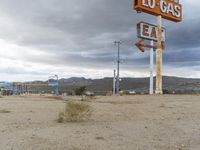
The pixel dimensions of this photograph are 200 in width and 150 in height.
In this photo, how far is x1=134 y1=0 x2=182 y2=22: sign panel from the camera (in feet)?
123

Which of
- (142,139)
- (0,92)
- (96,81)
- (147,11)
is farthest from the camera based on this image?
(96,81)

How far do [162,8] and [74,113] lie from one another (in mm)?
32656

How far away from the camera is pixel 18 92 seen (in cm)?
4812

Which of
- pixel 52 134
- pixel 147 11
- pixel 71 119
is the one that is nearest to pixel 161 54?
pixel 147 11

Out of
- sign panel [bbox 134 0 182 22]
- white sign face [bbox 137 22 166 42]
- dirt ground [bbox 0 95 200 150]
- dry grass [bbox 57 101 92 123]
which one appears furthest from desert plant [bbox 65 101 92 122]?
white sign face [bbox 137 22 166 42]

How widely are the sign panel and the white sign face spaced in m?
2.09

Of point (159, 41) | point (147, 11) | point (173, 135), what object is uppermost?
point (147, 11)

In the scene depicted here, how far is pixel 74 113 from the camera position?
11812mm

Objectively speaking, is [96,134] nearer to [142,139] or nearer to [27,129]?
[142,139]

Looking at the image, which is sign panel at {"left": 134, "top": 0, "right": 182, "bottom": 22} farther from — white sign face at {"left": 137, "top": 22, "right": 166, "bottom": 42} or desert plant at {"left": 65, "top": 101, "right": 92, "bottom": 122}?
desert plant at {"left": 65, "top": 101, "right": 92, "bottom": 122}

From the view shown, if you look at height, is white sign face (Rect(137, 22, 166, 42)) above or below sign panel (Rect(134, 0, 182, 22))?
below

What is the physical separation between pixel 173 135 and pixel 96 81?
107 metres

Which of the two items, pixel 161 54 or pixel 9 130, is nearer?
pixel 9 130

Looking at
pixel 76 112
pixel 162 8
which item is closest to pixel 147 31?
pixel 162 8
